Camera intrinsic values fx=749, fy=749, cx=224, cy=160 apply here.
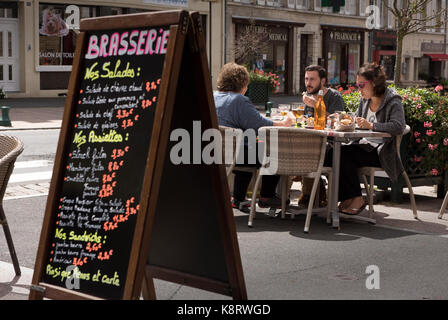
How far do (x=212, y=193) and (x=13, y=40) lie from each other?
24.8 metres

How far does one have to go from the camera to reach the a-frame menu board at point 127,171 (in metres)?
3.68

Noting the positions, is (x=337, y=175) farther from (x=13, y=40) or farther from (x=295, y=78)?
(x=295, y=78)

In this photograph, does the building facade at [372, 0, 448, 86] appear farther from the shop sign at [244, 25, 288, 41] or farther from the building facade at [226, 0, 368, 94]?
the shop sign at [244, 25, 288, 41]

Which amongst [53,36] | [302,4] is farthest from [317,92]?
[302,4]

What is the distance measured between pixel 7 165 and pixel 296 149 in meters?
2.83

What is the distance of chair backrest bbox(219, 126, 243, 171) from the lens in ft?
23.8

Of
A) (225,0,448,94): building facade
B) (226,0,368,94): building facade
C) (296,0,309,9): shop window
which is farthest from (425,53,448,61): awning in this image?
(296,0,309,9): shop window

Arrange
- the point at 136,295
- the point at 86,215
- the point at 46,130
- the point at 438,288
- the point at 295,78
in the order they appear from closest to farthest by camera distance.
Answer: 1. the point at 136,295
2. the point at 86,215
3. the point at 438,288
4. the point at 46,130
5. the point at 295,78

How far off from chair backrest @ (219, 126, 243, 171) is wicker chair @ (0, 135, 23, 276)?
241 cm

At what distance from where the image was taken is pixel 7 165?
197 inches

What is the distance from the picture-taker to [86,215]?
154 inches

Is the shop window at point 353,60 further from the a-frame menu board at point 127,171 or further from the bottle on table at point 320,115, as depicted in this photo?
the a-frame menu board at point 127,171

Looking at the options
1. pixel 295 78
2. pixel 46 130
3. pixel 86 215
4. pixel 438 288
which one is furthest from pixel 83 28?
pixel 295 78

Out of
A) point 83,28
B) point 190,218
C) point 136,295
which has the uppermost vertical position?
point 83,28
